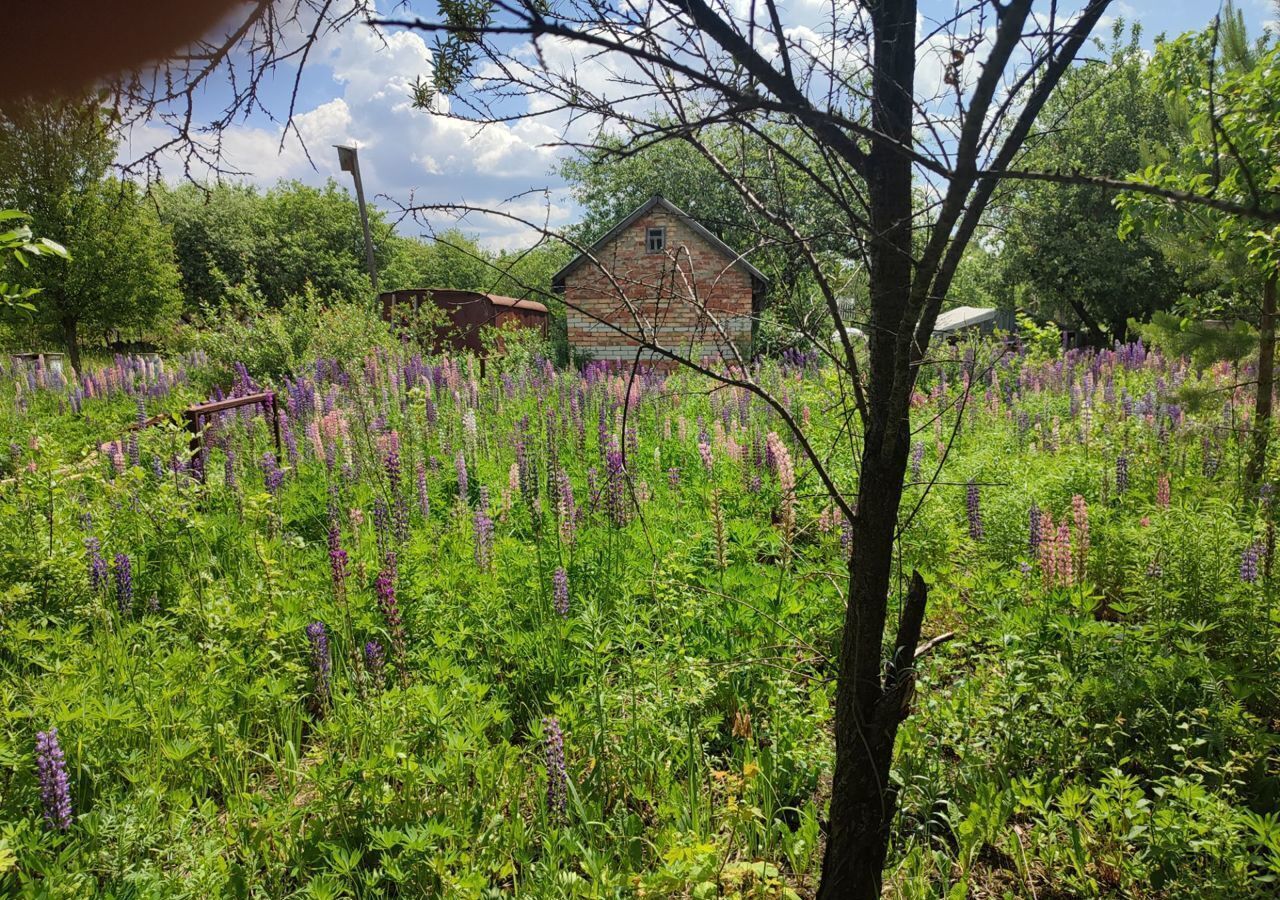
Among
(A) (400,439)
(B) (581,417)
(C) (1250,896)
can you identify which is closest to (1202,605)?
(C) (1250,896)

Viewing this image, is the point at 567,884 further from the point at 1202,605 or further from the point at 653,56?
the point at 1202,605

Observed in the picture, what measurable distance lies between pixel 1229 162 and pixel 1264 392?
2096mm

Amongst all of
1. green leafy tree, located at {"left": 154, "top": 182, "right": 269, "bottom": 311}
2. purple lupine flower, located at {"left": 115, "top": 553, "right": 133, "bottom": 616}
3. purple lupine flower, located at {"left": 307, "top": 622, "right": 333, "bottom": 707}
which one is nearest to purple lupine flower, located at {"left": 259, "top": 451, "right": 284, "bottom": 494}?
purple lupine flower, located at {"left": 115, "top": 553, "right": 133, "bottom": 616}

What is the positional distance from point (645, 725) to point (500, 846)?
68 cm

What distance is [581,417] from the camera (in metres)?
7.52

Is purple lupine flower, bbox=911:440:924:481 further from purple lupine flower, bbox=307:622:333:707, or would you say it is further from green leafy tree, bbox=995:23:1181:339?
green leafy tree, bbox=995:23:1181:339

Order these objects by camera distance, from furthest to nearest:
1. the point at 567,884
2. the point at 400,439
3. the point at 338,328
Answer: the point at 338,328
the point at 400,439
the point at 567,884

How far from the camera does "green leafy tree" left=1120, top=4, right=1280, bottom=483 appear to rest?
11.5 feet

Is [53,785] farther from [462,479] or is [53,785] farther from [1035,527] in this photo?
[1035,527]

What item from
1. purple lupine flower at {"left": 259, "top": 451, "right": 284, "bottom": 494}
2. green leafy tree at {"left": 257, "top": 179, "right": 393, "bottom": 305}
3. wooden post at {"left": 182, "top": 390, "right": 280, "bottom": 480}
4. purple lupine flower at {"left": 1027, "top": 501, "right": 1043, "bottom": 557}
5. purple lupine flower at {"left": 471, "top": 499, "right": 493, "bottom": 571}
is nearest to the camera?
purple lupine flower at {"left": 1027, "top": 501, "right": 1043, "bottom": 557}

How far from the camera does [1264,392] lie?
5.59m

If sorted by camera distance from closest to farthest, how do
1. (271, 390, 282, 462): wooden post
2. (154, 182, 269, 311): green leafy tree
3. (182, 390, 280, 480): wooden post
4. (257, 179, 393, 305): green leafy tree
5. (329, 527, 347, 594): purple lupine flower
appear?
(329, 527, 347, 594): purple lupine flower < (182, 390, 280, 480): wooden post < (271, 390, 282, 462): wooden post < (154, 182, 269, 311): green leafy tree < (257, 179, 393, 305): green leafy tree

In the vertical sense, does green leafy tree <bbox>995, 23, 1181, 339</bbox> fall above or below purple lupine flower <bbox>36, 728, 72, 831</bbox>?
above

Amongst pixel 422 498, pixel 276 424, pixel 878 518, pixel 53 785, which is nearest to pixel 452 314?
pixel 276 424
